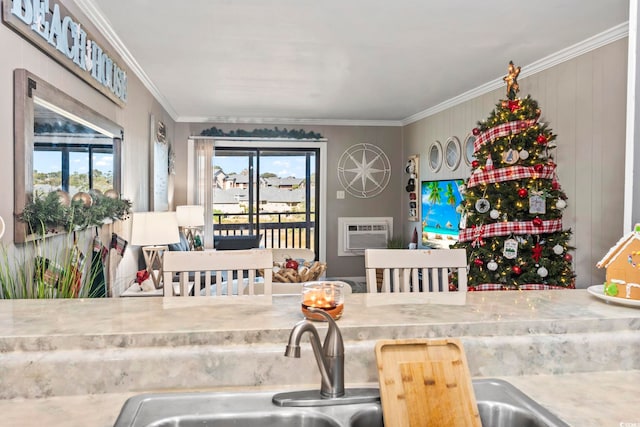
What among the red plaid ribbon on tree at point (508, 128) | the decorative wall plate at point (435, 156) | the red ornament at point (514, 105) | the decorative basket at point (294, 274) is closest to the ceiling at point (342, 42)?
the red ornament at point (514, 105)

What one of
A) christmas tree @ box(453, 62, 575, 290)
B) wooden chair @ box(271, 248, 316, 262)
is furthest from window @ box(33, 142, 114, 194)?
christmas tree @ box(453, 62, 575, 290)

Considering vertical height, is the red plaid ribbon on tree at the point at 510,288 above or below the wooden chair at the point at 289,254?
below

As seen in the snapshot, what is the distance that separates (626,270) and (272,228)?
6.33 metres

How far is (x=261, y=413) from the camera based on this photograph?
97 cm

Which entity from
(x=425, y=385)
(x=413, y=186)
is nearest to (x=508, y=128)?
(x=425, y=385)

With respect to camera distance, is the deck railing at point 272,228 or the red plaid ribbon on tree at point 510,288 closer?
the red plaid ribbon on tree at point 510,288

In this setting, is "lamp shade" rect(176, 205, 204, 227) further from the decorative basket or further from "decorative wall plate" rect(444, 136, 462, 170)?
"decorative wall plate" rect(444, 136, 462, 170)

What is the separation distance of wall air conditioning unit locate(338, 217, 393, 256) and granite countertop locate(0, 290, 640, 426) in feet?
20.3

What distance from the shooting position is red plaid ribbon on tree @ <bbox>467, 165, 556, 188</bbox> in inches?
140

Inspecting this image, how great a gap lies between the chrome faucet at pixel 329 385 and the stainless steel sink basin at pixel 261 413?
12 millimetres

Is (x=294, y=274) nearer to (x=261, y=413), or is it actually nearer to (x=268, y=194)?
(x=261, y=413)

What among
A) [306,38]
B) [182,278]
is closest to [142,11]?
[306,38]

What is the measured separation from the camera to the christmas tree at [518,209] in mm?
3562

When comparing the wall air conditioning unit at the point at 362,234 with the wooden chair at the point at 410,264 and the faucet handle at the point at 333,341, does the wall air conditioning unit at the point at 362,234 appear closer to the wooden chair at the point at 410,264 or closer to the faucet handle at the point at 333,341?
the wooden chair at the point at 410,264
